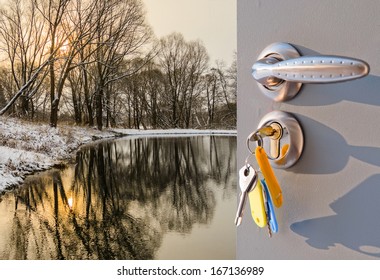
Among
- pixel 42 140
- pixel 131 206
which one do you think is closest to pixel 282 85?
pixel 131 206

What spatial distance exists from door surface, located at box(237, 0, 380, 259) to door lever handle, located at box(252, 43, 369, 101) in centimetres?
1

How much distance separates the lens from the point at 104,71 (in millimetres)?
1029

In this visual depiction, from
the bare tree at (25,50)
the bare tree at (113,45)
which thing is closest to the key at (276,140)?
the bare tree at (113,45)

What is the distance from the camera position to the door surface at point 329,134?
33cm

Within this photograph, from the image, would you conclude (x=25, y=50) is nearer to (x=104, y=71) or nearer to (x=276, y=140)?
(x=104, y=71)

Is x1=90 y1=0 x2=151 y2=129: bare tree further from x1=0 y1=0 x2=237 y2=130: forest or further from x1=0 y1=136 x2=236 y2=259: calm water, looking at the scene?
x1=0 y1=136 x2=236 y2=259: calm water

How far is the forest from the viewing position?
3.30 ft

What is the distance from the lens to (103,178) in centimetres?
97

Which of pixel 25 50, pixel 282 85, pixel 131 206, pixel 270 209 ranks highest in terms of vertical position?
pixel 25 50

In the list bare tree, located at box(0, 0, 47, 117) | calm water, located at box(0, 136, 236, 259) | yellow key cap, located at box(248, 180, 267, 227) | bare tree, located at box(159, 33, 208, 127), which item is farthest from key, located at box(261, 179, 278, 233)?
bare tree, located at box(0, 0, 47, 117)

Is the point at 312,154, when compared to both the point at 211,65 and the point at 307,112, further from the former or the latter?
the point at 211,65

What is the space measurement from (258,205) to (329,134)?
0.10 m

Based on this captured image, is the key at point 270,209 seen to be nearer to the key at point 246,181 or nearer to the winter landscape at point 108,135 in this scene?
the key at point 246,181

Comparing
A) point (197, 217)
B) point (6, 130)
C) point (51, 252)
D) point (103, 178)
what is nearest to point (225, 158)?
point (197, 217)
